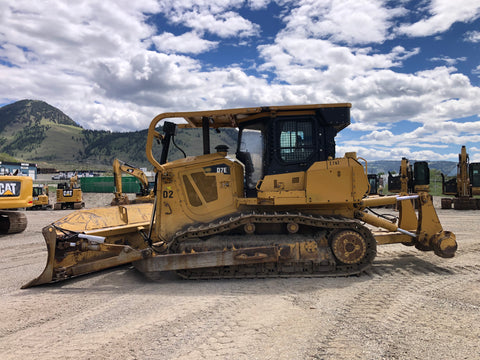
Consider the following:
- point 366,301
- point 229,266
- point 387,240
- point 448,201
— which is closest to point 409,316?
point 366,301

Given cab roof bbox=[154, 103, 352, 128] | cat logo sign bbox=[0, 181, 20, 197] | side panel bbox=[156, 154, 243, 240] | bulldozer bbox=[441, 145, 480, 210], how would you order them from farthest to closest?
bulldozer bbox=[441, 145, 480, 210] < cat logo sign bbox=[0, 181, 20, 197] < side panel bbox=[156, 154, 243, 240] < cab roof bbox=[154, 103, 352, 128]

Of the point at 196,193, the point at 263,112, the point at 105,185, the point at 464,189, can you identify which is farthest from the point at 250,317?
the point at 105,185

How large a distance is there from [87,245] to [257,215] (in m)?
2.88

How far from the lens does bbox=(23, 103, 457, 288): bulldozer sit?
5539mm

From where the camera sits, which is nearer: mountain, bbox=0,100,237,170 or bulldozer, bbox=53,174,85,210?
bulldozer, bbox=53,174,85,210

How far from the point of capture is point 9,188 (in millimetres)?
11164

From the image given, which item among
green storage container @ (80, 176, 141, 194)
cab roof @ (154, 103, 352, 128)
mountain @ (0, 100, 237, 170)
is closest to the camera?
cab roof @ (154, 103, 352, 128)

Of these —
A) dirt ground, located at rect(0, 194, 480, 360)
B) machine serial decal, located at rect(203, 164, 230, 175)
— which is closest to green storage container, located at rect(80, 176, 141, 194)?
dirt ground, located at rect(0, 194, 480, 360)

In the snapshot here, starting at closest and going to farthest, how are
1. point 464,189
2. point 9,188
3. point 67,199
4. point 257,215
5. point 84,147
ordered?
1. point 257,215
2. point 9,188
3. point 464,189
4. point 67,199
5. point 84,147

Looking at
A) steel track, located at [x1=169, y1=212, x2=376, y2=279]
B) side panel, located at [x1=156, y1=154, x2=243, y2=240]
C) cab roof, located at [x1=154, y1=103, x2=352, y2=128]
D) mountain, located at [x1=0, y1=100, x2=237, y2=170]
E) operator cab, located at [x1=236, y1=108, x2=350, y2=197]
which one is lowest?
steel track, located at [x1=169, y1=212, x2=376, y2=279]

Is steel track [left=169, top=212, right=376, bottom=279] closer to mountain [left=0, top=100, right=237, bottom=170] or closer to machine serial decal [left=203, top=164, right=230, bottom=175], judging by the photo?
machine serial decal [left=203, top=164, right=230, bottom=175]

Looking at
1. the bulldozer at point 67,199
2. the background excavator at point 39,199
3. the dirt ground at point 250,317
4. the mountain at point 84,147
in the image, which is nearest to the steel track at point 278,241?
the dirt ground at point 250,317

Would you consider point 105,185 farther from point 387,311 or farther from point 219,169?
point 387,311

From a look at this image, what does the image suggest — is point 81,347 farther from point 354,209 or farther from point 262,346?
point 354,209
